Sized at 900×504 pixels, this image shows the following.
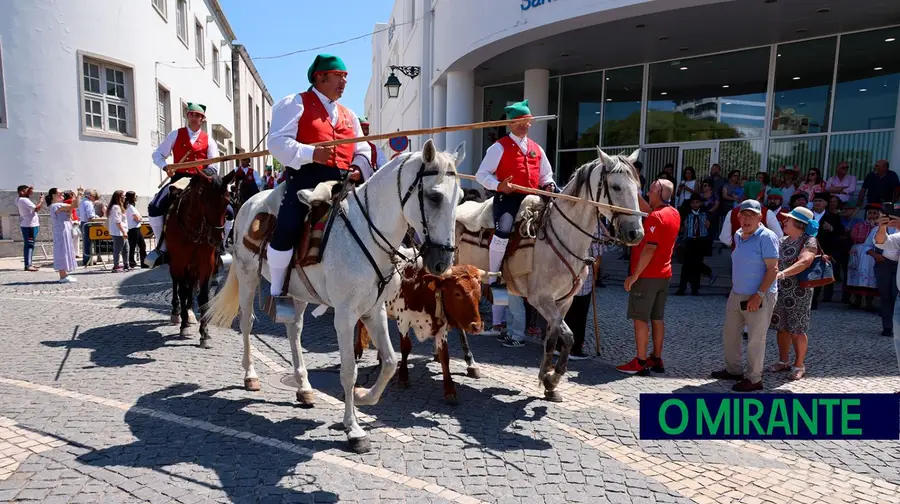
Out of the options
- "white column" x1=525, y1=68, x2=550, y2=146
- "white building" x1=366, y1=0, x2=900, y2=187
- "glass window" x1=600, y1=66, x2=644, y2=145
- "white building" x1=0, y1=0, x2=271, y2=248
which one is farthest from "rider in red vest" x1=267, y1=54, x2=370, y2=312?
"glass window" x1=600, y1=66, x2=644, y2=145

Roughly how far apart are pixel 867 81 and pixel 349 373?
15168 mm

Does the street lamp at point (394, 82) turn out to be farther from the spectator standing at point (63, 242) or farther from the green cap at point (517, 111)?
the green cap at point (517, 111)

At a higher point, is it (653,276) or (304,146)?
(304,146)

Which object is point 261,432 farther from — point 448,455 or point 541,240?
point 541,240

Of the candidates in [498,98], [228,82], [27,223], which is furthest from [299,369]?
[228,82]

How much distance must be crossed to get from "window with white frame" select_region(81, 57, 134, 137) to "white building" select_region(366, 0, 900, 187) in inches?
372

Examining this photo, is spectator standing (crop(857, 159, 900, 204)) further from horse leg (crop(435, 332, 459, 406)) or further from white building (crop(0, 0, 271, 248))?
white building (crop(0, 0, 271, 248))

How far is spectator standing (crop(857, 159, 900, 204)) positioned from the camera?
34.7 feet

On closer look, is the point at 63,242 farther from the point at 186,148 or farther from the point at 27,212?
the point at 186,148

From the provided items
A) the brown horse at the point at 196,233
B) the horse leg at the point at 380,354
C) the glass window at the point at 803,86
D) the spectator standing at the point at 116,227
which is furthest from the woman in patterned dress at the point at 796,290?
the spectator standing at the point at 116,227

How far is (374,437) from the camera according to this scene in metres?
4.07

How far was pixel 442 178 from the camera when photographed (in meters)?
3.44

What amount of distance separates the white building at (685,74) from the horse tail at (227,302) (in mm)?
9210

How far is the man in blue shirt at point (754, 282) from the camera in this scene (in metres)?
5.13
